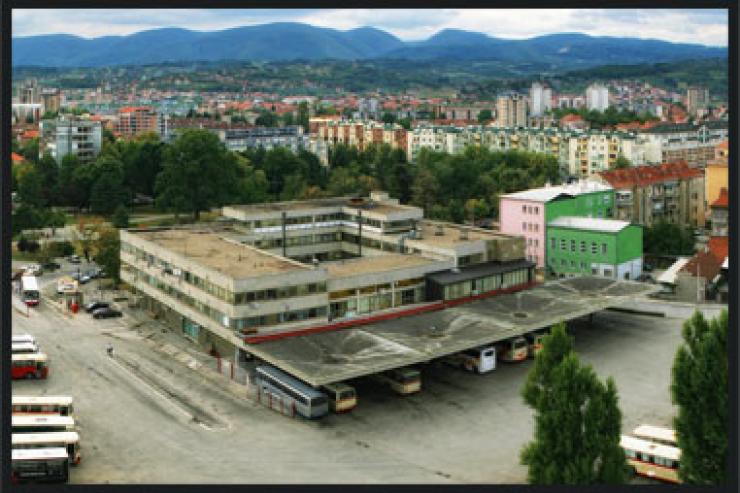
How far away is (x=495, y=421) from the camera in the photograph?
16.6m

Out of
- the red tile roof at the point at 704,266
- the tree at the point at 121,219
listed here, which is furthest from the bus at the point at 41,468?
the tree at the point at 121,219

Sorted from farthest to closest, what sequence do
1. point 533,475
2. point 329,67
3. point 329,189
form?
point 329,67, point 329,189, point 533,475

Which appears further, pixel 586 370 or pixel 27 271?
pixel 27 271

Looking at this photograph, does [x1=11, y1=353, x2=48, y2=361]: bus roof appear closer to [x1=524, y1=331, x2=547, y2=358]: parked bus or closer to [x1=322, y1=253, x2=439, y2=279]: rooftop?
[x1=322, y1=253, x2=439, y2=279]: rooftop

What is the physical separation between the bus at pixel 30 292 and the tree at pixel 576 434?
17.6 m

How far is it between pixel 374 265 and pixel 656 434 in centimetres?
890

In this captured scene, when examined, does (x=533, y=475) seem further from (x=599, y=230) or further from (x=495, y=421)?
(x=599, y=230)

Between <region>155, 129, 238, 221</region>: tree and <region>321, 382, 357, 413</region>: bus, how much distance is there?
21.9 meters

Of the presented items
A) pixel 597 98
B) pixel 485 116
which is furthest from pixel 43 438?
pixel 597 98

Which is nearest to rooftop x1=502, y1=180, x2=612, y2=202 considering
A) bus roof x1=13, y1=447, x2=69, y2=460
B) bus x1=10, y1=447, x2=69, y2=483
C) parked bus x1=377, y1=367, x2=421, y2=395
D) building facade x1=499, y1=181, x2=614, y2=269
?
building facade x1=499, y1=181, x2=614, y2=269

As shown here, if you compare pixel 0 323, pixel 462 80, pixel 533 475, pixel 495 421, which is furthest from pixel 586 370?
pixel 462 80

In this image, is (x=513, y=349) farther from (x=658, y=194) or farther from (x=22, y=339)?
(x=658, y=194)

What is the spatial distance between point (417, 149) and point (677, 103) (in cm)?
5762

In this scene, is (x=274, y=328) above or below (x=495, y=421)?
above
